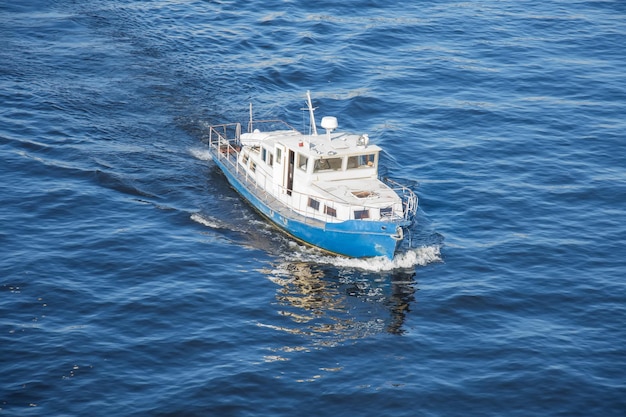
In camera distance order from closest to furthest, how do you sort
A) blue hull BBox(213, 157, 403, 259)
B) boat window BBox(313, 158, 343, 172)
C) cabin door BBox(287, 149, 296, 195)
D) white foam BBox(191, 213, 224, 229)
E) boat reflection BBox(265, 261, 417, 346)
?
boat reflection BBox(265, 261, 417, 346)
blue hull BBox(213, 157, 403, 259)
boat window BBox(313, 158, 343, 172)
cabin door BBox(287, 149, 296, 195)
white foam BBox(191, 213, 224, 229)

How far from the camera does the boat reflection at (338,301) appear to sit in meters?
42.4

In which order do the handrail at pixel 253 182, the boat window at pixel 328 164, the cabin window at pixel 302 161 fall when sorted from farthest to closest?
the cabin window at pixel 302 161 < the boat window at pixel 328 164 < the handrail at pixel 253 182

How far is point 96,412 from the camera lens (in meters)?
35.8

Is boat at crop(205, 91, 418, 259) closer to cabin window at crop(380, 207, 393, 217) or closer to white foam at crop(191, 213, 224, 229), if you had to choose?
cabin window at crop(380, 207, 393, 217)

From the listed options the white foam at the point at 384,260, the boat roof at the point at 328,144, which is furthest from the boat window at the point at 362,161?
the white foam at the point at 384,260

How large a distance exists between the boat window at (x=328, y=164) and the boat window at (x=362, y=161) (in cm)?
66

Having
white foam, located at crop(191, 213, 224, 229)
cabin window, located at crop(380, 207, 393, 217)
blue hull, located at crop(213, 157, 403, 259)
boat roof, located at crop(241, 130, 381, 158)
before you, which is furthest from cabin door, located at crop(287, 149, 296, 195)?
cabin window, located at crop(380, 207, 393, 217)

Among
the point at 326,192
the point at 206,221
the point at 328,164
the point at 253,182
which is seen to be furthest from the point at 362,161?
the point at 206,221

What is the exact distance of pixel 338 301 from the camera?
1773 inches

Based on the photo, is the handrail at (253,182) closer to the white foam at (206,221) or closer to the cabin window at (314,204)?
the cabin window at (314,204)

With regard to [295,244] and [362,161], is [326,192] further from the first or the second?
[295,244]

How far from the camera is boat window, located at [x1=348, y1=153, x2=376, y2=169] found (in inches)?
2025

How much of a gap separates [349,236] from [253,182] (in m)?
9.94

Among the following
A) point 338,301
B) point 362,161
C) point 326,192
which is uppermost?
point 362,161
